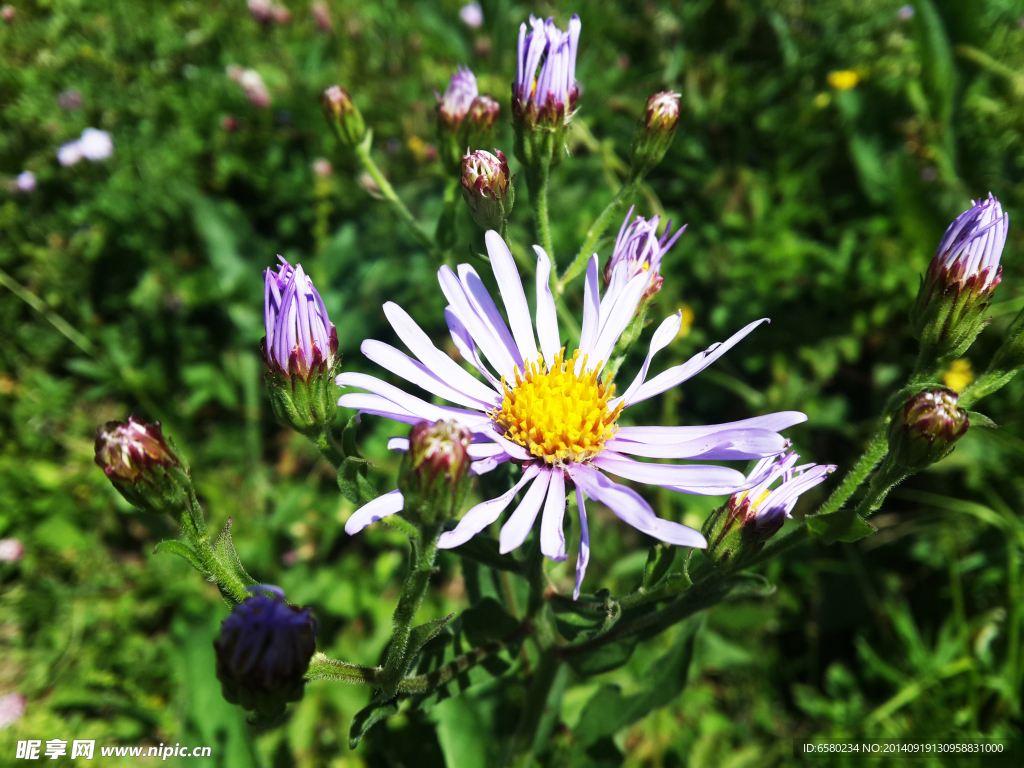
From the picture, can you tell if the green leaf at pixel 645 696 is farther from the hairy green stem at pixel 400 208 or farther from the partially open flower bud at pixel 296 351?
the hairy green stem at pixel 400 208

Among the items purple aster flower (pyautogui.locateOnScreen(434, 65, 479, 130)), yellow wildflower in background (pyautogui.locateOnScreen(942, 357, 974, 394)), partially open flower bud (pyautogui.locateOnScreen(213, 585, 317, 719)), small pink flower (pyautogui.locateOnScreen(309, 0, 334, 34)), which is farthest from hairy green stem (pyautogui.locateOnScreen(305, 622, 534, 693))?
small pink flower (pyautogui.locateOnScreen(309, 0, 334, 34))

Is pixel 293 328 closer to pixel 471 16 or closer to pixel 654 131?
pixel 654 131

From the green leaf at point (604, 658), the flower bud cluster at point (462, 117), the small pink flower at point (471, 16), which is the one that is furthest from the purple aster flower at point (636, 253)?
the small pink flower at point (471, 16)

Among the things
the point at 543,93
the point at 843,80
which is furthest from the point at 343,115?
the point at 843,80

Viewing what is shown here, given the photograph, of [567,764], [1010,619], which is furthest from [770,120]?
[567,764]

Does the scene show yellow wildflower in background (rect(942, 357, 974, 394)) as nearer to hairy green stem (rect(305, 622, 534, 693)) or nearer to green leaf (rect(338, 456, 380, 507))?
hairy green stem (rect(305, 622, 534, 693))

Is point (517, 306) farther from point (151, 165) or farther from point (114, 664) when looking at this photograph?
point (151, 165)
